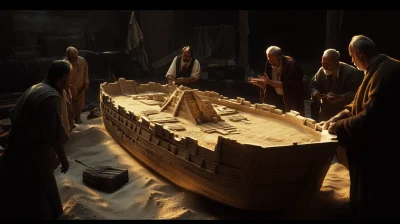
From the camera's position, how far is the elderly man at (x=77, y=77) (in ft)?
27.8

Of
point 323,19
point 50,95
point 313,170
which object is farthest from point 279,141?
point 323,19

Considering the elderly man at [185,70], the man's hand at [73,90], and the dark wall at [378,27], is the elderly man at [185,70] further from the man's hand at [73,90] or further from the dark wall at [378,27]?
the dark wall at [378,27]

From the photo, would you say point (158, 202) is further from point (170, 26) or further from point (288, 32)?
point (170, 26)

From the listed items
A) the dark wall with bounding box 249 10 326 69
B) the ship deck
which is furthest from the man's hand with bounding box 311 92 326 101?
the dark wall with bounding box 249 10 326 69

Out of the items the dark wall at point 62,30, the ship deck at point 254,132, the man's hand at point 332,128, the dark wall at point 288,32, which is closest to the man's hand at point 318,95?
the ship deck at point 254,132

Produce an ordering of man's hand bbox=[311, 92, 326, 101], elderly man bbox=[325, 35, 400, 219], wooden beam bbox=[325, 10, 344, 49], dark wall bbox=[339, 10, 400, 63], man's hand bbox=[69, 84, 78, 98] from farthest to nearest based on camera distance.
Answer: dark wall bbox=[339, 10, 400, 63], wooden beam bbox=[325, 10, 344, 49], man's hand bbox=[69, 84, 78, 98], man's hand bbox=[311, 92, 326, 101], elderly man bbox=[325, 35, 400, 219]

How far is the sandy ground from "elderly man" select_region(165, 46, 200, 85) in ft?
9.69

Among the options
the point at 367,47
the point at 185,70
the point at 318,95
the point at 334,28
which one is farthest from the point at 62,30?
the point at 367,47

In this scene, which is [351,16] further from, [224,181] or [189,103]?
[224,181]

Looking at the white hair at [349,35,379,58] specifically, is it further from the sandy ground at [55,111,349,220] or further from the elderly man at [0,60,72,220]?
the elderly man at [0,60,72,220]

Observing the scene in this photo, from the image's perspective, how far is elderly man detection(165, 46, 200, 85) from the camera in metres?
8.85

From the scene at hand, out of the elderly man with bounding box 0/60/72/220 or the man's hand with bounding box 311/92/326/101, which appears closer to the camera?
the elderly man with bounding box 0/60/72/220

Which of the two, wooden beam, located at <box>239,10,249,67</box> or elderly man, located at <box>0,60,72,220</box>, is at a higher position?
wooden beam, located at <box>239,10,249,67</box>

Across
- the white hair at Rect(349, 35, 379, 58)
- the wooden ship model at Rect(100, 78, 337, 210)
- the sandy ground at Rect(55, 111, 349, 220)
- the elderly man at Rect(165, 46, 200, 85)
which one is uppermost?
the white hair at Rect(349, 35, 379, 58)
